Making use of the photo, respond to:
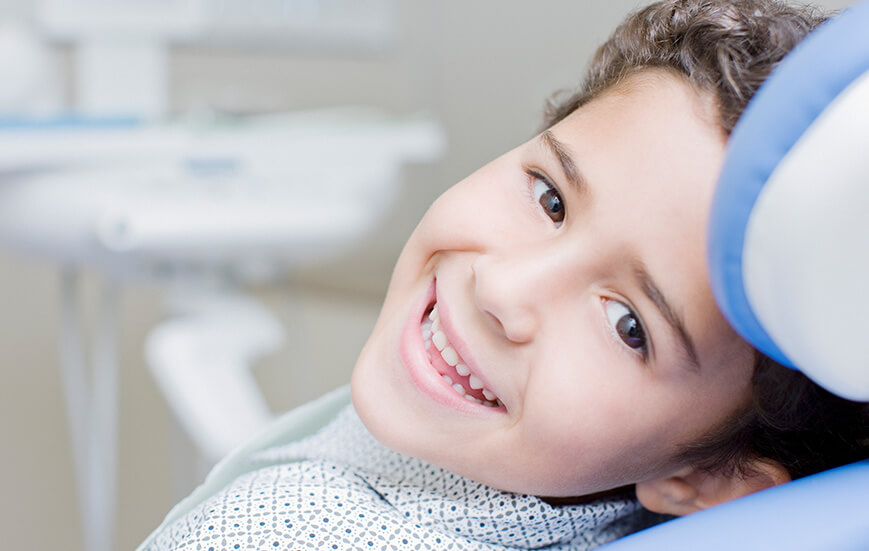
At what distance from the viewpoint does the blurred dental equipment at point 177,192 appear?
46.0 inches

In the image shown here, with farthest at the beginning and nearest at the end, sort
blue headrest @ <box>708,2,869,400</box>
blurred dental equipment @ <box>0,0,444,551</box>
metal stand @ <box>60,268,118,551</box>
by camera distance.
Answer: metal stand @ <box>60,268,118,551</box>
blurred dental equipment @ <box>0,0,444,551</box>
blue headrest @ <box>708,2,869,400</box>

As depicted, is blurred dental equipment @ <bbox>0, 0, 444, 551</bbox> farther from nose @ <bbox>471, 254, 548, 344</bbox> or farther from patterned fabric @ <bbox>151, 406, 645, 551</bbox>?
nose @ <bbox>471, 254, 548, 344</bbox>

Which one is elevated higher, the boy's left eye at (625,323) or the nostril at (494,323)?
the boy's left eye at (625,323)

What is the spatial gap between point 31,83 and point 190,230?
0.42 meters

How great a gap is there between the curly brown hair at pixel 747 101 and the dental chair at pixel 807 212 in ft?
0.48

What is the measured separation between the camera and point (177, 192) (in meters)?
1.23

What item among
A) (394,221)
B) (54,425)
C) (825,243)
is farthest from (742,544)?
(394,221)

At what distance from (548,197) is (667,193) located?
0.31 feet

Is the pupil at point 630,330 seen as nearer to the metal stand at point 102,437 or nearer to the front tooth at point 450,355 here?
the front tooth at point 450,355

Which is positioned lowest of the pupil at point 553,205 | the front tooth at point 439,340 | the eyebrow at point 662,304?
the front tooth at point 439,340

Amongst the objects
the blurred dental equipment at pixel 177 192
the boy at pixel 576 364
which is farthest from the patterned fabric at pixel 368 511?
the blurred dental equipment at pixel 177 192

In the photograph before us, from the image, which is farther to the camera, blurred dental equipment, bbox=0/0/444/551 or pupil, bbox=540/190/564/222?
blurred dental equipment, bbox=0/0/444/551

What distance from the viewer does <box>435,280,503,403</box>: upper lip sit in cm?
51

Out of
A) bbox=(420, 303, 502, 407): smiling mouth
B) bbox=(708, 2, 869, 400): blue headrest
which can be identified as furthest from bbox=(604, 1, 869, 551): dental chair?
bbox=(420, 303, 502, 407): smiling mouth
